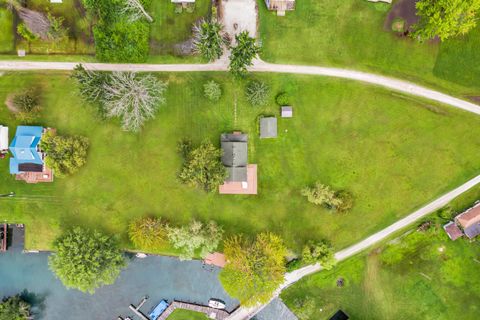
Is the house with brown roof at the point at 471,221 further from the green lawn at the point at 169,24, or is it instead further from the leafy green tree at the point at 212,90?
the green lawn at the point at 169,24

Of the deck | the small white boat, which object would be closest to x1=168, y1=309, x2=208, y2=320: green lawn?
the small white boat

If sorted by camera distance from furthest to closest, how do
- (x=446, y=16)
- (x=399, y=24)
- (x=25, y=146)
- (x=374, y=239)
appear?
(x=374, y=239), (x=399, y=24), (x=25, y=146), (x=446, y=16)

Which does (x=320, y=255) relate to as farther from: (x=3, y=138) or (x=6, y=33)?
(x=6, y=33)

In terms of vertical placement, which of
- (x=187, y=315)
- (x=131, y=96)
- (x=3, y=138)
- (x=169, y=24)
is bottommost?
(x=187, y=315)

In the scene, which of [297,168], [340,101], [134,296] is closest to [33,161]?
[134,296]

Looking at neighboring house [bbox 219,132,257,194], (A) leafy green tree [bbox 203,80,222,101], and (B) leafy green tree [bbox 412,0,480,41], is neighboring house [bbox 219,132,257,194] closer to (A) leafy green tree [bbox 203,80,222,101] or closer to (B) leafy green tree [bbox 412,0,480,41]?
(A) leafy green tree [bbox 203,80,222,101]

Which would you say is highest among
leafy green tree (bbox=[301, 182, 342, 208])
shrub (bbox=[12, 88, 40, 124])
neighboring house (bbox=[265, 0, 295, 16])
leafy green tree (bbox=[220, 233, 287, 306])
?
neighboring house (bbox=[265, 0, 295, 16])

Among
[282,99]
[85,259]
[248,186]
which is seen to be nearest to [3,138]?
[85,259]
